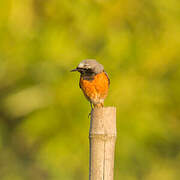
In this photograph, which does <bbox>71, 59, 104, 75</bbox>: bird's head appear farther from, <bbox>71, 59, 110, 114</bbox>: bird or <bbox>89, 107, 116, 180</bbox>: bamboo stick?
<bbox>89, 107, 116, 180</bbox>: bamboo stick

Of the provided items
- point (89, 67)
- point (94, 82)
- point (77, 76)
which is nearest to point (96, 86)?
point (94, 82)

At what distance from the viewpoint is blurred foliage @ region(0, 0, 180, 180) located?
9.04 meters

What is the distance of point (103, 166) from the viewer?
3.40m

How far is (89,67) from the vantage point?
5352 mm

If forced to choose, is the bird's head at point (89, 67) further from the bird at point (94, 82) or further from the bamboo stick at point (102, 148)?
the bamboo stick at point (102, 148)

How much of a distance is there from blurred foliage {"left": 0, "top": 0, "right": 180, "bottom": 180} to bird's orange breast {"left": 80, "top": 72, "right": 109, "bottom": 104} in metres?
3.10

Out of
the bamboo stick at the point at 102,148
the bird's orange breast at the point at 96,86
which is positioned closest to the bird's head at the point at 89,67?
the bird's orange breast at the point at 96,86

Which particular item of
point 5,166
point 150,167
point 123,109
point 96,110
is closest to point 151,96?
point 123,109

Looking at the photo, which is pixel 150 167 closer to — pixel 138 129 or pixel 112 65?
pixel 138 129

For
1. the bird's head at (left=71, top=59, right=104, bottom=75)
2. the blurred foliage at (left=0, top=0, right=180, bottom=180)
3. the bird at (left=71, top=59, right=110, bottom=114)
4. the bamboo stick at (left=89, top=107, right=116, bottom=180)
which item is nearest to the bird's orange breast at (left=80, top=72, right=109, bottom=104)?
the bird at (left=71, top=59, right=110, bottom=114)

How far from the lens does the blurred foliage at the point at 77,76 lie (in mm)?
9039

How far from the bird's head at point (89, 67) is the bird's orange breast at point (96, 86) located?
114 millimetres

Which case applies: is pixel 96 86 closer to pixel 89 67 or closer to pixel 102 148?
pixel 89 67

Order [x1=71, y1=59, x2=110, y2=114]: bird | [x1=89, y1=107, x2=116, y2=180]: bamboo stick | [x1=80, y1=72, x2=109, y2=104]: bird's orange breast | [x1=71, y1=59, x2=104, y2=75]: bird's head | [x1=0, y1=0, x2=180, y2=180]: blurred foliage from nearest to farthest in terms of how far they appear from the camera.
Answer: [x1=89, y1=107, x2=116, y2=180]: bamboo stick, [x1=71, y1=59, x2=104, y2=75]: bird's head, [x1=71, y1=59, x2=110, y2=114]: bird, [x1=80, y1=72, x2=109, y2=104]: bird's orange breast, [x1=0, y1=0, x2=180, y2=180]: blurred foliage
